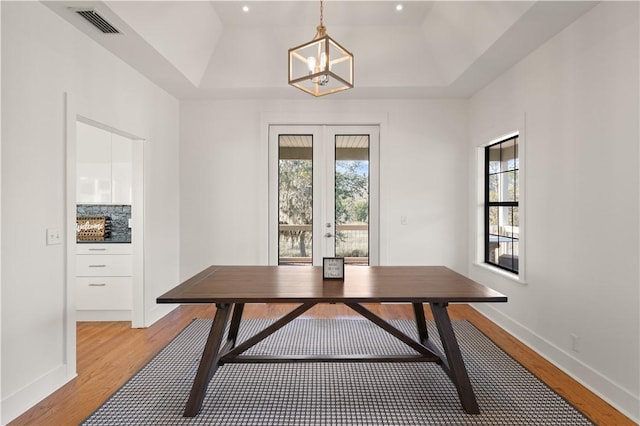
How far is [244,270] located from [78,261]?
2.11m

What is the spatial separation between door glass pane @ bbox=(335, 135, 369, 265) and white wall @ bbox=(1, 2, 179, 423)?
258 cm

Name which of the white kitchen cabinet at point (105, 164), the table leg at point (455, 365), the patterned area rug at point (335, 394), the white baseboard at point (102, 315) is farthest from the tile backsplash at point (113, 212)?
the table leg at point (455, 365)

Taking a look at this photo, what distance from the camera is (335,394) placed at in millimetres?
2205

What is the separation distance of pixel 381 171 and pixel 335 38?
1.63 meters

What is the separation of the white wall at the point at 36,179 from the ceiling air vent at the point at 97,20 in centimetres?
18

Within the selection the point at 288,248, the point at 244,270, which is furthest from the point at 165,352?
the point at 288,248

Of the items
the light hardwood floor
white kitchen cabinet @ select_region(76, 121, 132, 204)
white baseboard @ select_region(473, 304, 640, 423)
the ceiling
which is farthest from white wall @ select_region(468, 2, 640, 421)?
white kitchen cabinet @ select_region(76, 121, 132, 204)

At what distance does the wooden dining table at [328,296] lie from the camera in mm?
1938

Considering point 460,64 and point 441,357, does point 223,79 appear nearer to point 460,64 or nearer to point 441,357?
point 460,64

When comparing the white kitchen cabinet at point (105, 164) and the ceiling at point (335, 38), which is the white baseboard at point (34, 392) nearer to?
the white kitchen cabinet at point (105, 164)

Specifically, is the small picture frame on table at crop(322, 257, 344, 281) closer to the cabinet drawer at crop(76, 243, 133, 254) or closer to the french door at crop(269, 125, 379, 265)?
the french door at crop(269, 125, 379, 265)

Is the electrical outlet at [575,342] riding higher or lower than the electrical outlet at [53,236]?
lower

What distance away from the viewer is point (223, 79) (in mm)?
3811

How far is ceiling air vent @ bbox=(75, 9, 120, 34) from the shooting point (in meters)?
2.34
